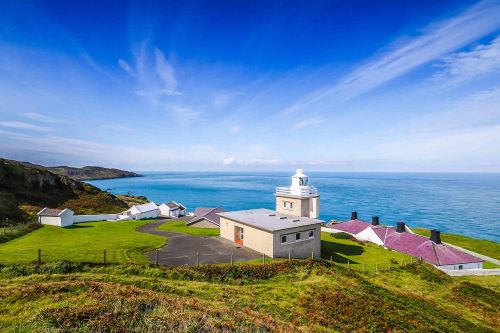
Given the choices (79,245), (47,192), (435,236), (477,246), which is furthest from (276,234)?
(47,192)

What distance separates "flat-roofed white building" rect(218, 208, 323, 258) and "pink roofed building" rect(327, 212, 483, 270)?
16024 mm

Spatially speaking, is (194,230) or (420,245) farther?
(194,230)

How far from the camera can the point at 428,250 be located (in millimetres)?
33906

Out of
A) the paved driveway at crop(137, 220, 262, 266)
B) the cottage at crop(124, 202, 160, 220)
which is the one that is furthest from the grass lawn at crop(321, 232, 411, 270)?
the cottage at crop(124, 202, 160, 220)

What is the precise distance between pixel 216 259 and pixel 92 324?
1545 cm

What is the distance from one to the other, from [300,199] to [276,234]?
10.6m

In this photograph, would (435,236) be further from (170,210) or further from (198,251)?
(170,210)

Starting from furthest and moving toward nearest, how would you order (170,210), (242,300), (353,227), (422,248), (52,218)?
(170,210) < (353,227) < (52,218) < (422,248) < (242,300)

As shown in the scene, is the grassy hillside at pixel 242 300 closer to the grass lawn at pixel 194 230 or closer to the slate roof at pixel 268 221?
the slate roof at pixel 268 221

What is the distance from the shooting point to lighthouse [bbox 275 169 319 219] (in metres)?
34.7

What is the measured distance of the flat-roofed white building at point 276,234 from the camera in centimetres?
2505

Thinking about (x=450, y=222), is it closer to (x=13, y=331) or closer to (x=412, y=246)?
(x=412, y=246)

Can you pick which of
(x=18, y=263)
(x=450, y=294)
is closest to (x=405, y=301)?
(x=450, y=294)

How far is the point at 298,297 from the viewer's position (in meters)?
17.0
